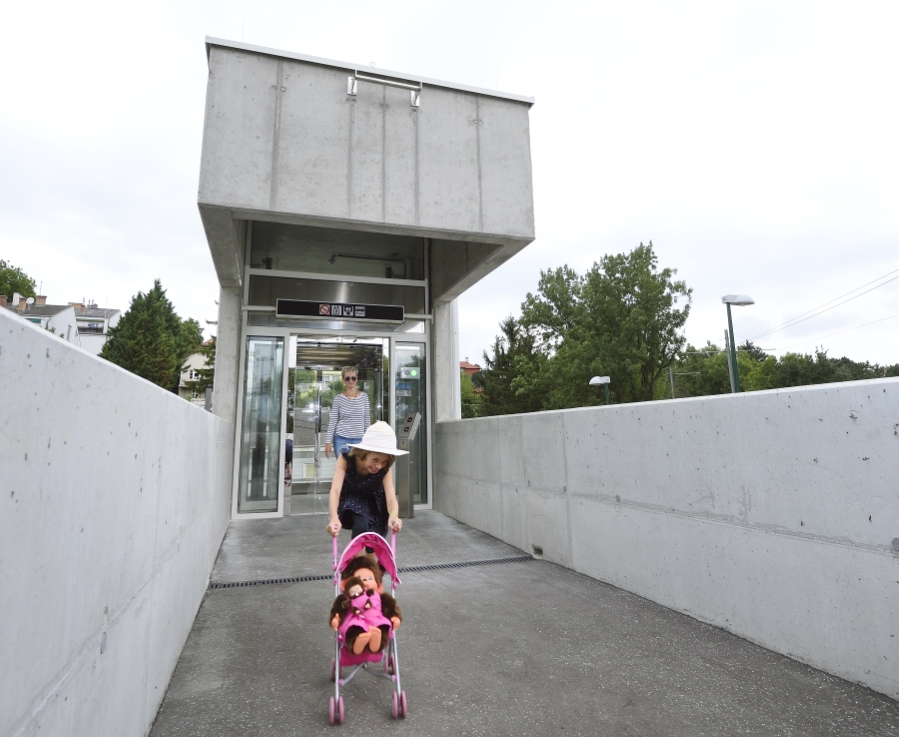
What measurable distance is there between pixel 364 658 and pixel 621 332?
3272cm

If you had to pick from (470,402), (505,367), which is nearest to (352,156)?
(505,367)

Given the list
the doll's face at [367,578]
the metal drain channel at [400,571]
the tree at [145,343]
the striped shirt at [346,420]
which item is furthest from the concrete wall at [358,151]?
the tree at [145,343]

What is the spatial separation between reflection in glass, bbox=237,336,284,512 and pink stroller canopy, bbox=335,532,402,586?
658 cm

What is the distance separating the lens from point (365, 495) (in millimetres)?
3832

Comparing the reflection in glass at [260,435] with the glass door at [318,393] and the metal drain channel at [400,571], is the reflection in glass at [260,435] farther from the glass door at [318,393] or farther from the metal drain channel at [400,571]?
the metal drain channel at [400,571]

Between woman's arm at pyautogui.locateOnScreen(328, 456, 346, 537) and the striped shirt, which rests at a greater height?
the striped shirt

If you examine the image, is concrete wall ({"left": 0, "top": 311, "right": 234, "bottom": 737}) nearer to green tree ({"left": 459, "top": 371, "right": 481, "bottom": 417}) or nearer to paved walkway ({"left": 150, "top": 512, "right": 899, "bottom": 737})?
paved walkway ({"left": 150, "top": 512, "right": 899, "bottom": 737})

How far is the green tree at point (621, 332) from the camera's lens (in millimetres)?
33000

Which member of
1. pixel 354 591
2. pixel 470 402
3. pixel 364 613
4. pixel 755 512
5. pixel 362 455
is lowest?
pixel 364 613

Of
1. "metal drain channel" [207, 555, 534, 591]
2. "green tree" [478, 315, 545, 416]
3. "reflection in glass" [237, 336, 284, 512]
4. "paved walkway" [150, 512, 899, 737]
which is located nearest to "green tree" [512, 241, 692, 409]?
"green tree" [478, 315, 545, 416]

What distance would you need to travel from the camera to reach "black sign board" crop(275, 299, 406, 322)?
9.82 meters

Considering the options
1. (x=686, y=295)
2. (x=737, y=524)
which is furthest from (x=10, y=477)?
(x=686, y=295)

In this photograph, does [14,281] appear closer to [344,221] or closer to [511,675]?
[344,221]

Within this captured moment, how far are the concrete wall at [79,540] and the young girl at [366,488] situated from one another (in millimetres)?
1121
